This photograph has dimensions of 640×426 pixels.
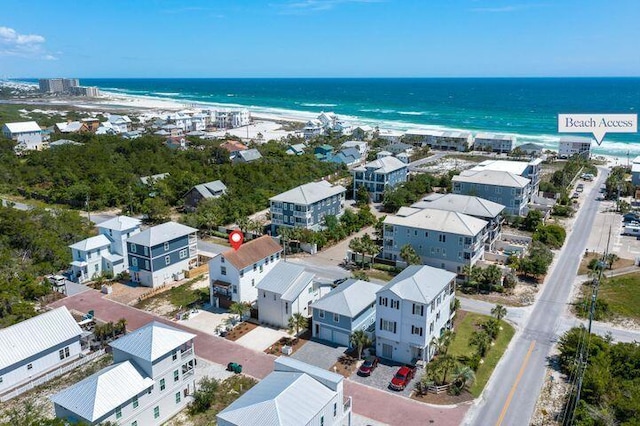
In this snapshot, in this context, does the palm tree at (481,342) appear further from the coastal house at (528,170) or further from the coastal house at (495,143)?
the coastal house at (495,143)

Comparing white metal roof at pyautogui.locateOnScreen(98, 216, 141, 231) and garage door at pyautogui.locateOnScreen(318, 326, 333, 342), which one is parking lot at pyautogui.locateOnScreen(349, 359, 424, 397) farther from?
white metal roof at pyautogui.locateOnScreen(98, 216, 141, 231)

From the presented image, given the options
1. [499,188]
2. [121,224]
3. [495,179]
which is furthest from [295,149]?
[121,224]

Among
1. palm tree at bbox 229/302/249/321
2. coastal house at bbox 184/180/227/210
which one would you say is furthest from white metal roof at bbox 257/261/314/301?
coastal house at bbox 184/180/227/210

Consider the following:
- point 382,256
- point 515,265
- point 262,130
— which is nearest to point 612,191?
point 515,265

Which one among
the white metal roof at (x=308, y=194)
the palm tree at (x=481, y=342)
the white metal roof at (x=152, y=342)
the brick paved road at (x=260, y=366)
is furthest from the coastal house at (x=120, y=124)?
the palm tree at (x=481, y=342)

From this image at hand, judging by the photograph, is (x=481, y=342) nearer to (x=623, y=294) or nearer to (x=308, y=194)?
(x=623, y=294)

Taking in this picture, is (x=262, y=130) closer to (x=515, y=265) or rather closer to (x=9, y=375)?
(x=515, y=265)
